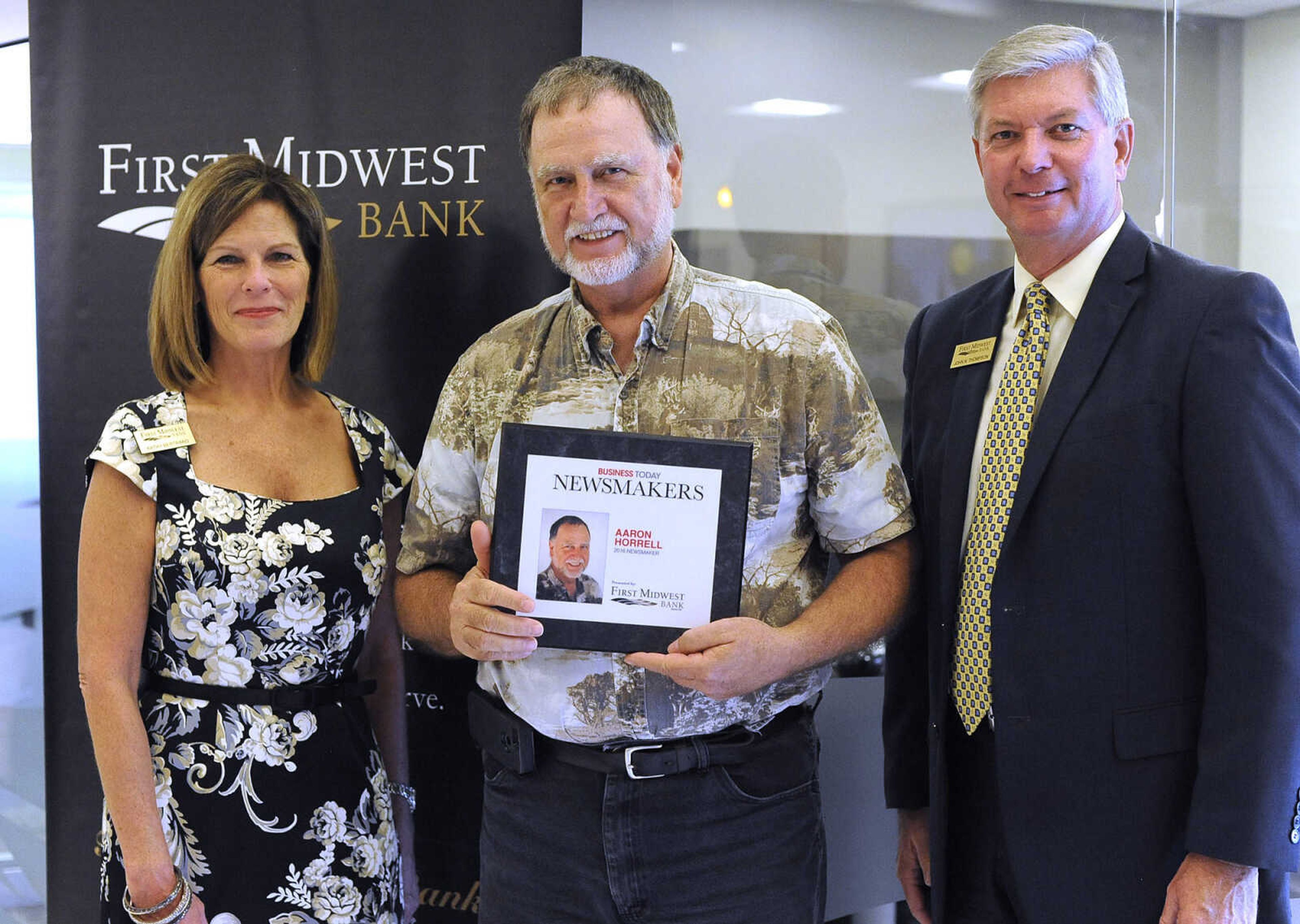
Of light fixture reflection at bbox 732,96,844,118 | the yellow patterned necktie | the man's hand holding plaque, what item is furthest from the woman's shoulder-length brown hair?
the yellow patterned necktie

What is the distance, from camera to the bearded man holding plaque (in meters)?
2.14

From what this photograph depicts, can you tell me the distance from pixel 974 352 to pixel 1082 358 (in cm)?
29

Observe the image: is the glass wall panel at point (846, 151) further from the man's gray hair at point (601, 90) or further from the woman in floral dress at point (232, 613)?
the woman in floral dress at point (232, 613)

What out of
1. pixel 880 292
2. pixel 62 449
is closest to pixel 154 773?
pixel 62 449

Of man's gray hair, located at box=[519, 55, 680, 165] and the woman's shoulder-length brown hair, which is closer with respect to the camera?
man's gray hair, located at box=[519, 55, 680, 165]

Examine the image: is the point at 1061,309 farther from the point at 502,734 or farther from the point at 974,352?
the point at 502,734

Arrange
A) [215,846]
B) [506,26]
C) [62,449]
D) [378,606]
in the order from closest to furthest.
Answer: [215,846] → [378,606] → [506,26] → [62,449]

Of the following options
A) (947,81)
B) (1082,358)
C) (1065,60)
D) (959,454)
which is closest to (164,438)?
(959,454)

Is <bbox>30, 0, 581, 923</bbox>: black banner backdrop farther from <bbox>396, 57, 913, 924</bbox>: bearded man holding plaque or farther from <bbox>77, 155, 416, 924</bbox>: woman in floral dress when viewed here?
<bbox>396, 57, 913, 924</bbox>: bearded man holding plaque

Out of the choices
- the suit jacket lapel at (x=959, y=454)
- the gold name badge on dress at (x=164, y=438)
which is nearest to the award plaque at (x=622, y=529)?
the suit jacket lapel at (x=959, y=454)

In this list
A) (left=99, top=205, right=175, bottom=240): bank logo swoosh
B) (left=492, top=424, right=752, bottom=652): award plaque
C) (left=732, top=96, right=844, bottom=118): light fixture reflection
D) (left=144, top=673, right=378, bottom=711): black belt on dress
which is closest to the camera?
(left=492, top=424, right=752, bottom=652): award plaque

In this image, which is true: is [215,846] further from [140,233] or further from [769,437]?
[140,233]

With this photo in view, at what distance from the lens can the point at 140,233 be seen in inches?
120

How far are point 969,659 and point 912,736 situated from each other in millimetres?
353
